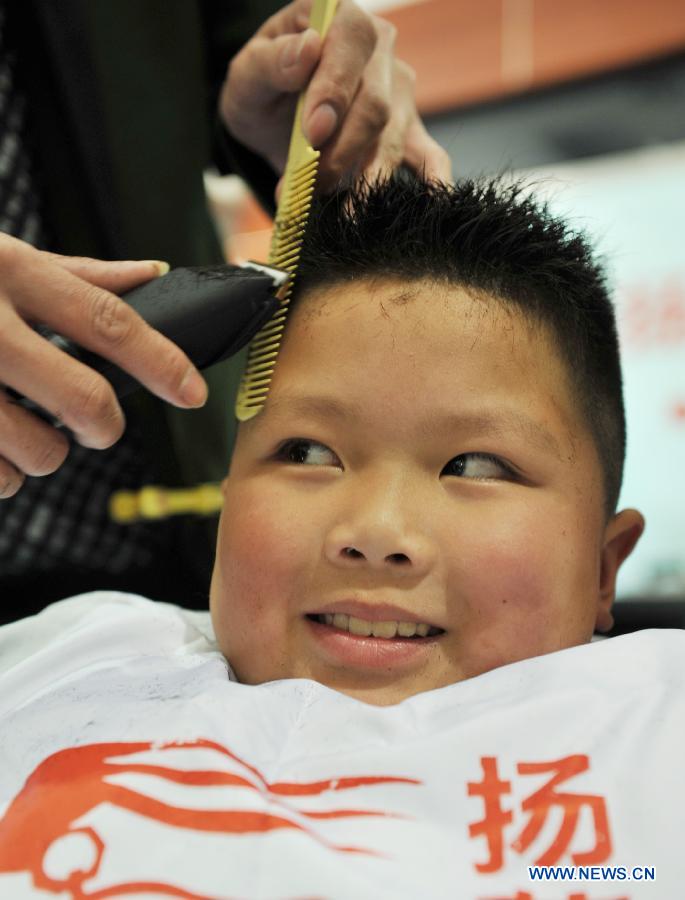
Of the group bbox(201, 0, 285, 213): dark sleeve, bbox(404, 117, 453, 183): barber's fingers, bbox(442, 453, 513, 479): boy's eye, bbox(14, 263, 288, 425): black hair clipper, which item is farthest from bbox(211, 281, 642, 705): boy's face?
bbox(201, 0, 285, 213): dark sleeve

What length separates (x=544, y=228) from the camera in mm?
946

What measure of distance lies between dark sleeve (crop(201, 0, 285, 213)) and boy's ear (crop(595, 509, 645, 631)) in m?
0.61

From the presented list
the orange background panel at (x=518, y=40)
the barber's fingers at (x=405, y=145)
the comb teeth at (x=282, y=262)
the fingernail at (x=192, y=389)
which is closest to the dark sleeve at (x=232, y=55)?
the barber's fingers at (x=405, y=145)

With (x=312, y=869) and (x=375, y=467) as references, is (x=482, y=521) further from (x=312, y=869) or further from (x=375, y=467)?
(x=312, y=869)

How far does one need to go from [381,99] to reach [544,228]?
0.76 ft

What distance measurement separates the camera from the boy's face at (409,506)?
29.6 inches

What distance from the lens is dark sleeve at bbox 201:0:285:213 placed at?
3.95 feet

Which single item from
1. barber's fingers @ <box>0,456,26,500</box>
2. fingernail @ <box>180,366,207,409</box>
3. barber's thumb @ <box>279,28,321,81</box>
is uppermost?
barber's thumb @ <box>279,28,321,81</box>

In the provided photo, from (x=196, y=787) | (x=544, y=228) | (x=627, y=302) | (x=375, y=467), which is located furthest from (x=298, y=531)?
(x=627, y=302)

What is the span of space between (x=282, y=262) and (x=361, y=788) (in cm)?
50

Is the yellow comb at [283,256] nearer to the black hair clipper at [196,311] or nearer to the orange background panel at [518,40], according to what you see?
the black hair clipper at [196,311]

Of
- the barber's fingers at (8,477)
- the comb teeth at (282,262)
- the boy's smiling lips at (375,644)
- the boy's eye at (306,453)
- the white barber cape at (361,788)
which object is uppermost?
the comb teeth at (282,262)

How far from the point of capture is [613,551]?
0.95 meters

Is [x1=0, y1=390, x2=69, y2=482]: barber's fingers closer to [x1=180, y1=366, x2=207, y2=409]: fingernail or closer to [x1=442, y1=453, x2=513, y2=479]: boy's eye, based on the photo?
[x1=180, y1=366, x2=207, y2=409]: fingernail
